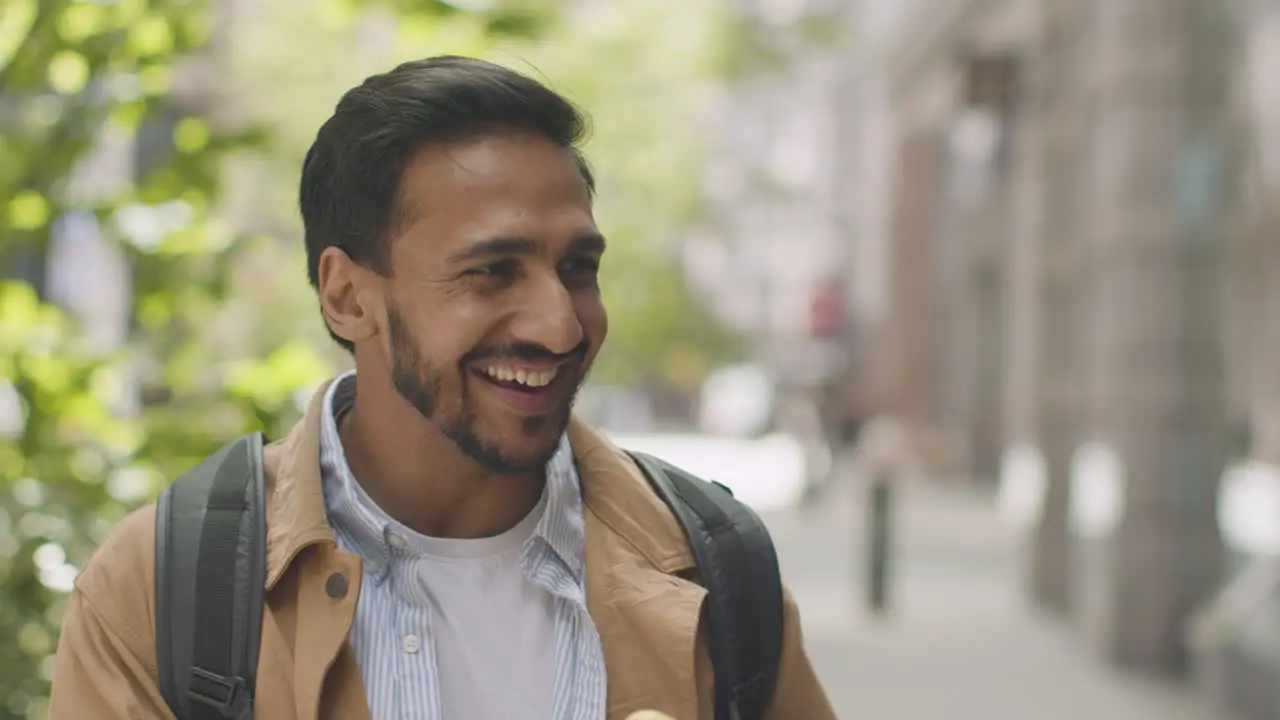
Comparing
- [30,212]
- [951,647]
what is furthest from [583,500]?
[951,647]

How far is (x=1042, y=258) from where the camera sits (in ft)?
51.4

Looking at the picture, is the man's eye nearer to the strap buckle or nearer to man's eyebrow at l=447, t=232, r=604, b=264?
man's eyebrow at l=447, t=232, r=604, b=264

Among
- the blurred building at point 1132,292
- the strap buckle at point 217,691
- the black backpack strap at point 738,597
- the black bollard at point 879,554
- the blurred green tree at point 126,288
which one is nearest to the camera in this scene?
the strap buckle at point 217,691

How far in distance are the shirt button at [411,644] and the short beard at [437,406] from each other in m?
0.21

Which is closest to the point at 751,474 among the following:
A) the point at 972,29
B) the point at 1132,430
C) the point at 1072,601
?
the point at 972,29

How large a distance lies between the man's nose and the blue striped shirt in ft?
0.80

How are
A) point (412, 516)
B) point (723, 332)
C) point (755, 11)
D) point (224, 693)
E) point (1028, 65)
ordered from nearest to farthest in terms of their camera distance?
point (224, 693) → point (412, 516) → point (1028, 65) → point (755, 11) → point (723, 332)

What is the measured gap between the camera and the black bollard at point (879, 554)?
45.6 ft

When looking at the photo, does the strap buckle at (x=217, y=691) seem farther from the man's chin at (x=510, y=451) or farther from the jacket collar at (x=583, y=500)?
the man's chin at (x=510, y=451)

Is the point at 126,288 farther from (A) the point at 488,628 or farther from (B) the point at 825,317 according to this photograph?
(B) the point at 825,317

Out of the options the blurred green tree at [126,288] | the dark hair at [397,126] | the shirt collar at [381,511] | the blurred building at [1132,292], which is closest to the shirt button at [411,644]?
the shirt collar at [381,511]

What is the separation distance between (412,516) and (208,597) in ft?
0.92

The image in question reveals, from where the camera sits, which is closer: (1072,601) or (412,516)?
(412,516)

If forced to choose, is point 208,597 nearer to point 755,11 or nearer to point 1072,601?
point 1072,601
